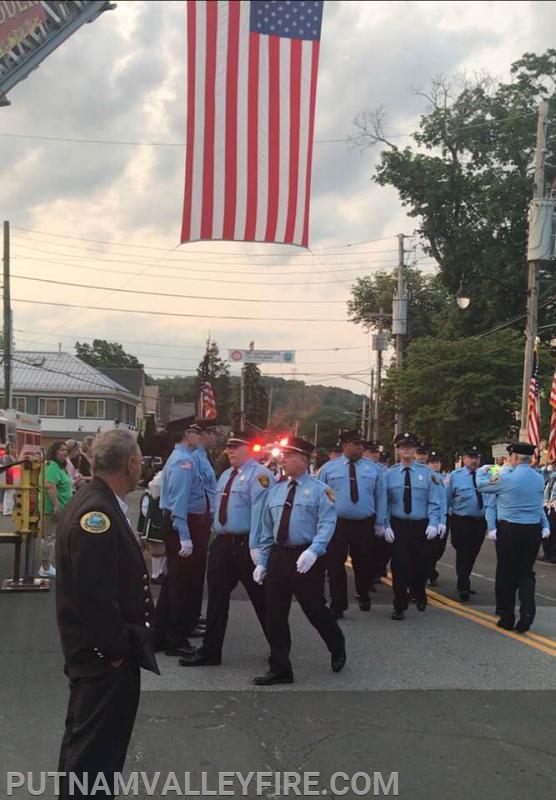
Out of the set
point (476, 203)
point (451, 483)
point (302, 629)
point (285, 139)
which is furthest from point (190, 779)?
point (476, 203)

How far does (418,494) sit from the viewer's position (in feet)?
28.6

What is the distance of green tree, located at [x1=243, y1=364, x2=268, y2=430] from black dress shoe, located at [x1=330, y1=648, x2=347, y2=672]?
3671 inches

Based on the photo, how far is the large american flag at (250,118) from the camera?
16.7 ft

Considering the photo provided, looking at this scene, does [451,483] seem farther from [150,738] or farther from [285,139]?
[150,738]

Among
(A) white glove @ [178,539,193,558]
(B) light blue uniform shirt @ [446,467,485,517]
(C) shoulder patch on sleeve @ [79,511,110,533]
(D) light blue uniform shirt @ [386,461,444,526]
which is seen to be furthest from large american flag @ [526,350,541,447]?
(C) shoulder patch on sleeve @ [79,511,110,533]

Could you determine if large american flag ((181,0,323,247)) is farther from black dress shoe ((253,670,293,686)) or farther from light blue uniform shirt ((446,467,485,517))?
light blue uniform shirt ((446,467,485,517))

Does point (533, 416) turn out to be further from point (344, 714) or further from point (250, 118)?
point (344, 714)

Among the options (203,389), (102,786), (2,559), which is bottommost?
(2,559)

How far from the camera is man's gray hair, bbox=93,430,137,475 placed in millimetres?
3229

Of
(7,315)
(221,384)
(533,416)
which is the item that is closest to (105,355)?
(221,384)

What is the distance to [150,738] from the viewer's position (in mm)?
4559

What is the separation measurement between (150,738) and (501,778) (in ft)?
6.58

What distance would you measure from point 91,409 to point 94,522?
62.9 meters

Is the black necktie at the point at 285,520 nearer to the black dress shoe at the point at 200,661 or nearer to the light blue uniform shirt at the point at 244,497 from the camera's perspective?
the light blue uniform shirt at the point at 244,497
